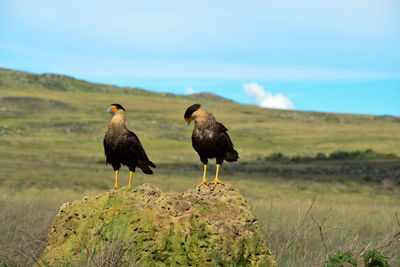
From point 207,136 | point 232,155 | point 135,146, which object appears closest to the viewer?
point 207,136

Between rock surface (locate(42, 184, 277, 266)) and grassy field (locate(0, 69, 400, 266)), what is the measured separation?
1.99ft

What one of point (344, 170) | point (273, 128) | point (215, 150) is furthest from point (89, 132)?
point (215, 150)

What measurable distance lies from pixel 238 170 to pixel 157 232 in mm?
39990

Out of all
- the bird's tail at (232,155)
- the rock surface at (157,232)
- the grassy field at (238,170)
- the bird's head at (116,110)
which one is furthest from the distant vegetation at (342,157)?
the bird's head at (116,110)

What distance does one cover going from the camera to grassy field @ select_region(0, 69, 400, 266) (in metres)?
7.64

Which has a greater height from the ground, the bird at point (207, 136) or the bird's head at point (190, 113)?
the bird's head at point (190, 113)

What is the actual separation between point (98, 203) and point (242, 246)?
1.54m

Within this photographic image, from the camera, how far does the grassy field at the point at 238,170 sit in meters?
7.64

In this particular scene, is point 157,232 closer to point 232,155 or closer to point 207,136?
point 207,136

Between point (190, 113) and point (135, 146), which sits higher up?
point (190, 113)

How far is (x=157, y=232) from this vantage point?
3881 millimetres

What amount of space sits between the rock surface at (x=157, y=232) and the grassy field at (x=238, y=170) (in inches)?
23.9

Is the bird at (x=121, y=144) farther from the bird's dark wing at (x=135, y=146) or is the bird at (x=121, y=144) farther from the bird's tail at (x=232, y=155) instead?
the bird's tail at (x=232, y=155)

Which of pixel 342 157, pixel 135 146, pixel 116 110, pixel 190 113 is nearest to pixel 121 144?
pixel 135 146
